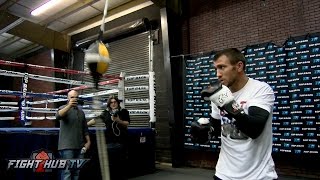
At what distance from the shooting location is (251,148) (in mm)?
1548

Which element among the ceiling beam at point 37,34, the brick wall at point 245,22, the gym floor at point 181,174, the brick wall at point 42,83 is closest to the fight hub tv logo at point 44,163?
the gym floor at point 181,174

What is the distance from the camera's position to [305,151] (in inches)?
169

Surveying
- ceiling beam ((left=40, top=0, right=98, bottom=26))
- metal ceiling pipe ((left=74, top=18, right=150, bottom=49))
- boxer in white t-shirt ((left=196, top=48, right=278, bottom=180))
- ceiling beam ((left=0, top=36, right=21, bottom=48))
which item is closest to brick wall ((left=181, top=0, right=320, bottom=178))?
metal ceiling pipe ((left=74, top=18, right=150, bottom=49))

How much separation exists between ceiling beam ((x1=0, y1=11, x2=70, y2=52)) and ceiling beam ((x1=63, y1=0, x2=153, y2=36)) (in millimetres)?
425

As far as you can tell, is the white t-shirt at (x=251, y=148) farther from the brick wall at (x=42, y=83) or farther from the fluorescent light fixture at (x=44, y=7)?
the brick wall at (x=42, y=83)

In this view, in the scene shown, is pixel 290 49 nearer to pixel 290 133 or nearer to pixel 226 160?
pixel 290 133

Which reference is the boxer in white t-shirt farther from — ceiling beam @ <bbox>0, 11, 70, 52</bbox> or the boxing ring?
ceiling beam @ <bbox>0, 11, 70, 52</bbox>

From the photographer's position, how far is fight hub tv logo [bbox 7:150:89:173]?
3.31m

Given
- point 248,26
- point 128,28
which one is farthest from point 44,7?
point 248,26

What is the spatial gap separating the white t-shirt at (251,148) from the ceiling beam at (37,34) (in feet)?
23.0

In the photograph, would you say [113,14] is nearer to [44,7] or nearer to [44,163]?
[44,7]

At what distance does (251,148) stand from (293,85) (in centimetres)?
343

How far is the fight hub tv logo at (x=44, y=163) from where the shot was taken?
331 cm

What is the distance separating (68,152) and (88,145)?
1.15 ft
